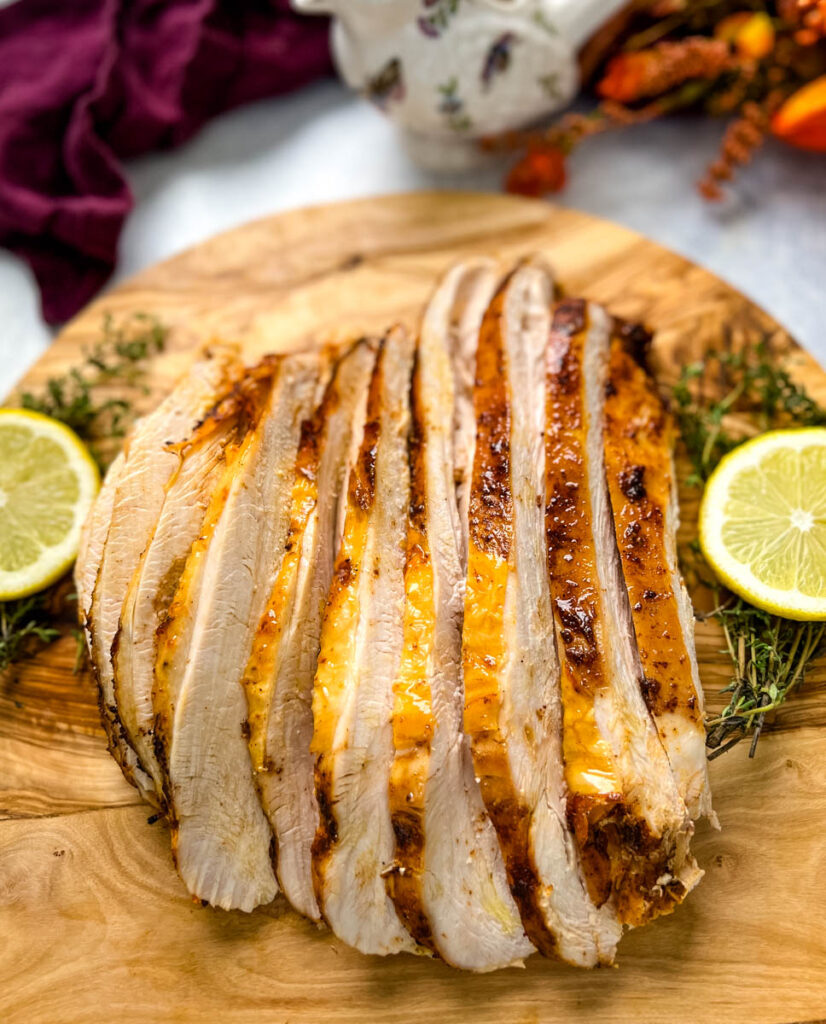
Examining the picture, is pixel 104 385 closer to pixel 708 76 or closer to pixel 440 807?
pixel 440 807

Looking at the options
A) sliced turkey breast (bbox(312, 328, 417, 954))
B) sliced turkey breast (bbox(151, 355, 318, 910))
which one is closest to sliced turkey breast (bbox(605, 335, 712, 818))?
sliced turkey breast (bbox(312, 328, 417, 954))

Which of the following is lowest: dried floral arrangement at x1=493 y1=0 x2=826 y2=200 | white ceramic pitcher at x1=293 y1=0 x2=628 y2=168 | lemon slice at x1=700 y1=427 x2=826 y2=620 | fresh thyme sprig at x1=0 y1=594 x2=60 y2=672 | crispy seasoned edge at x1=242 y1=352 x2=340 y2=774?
lemon slice at x1=700 y1=427 x2=826 y2=620

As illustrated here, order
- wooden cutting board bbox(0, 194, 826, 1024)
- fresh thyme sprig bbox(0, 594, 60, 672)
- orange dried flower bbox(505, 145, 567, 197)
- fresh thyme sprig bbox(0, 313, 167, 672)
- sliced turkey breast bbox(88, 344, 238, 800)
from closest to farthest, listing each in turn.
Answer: wooden cutting board bbox(0, 194, 826, 1024) < sliced turkey breast bbox(88, 344, 238, 800) < fresh thyme sprig bbox(0, 594, 60, 672) < fresh thyme sprig bbox(0, 313, 167, 672) < orange dried flower bbox(505, 145, 567, 197)

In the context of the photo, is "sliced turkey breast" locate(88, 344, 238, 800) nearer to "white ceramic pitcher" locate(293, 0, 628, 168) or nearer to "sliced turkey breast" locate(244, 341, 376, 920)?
"sliced turkey breast" locate(244, 341, 376, 920)

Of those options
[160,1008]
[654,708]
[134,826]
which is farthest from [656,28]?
[160,1008]

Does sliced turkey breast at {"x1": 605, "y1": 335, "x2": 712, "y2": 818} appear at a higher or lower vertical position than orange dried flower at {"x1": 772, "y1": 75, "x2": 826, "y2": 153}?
lower

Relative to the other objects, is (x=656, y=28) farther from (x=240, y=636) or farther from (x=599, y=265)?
(x=240, y=636)

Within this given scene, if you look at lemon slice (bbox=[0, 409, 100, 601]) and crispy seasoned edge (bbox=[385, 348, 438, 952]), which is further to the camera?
lemon slice (bbox=[0, 409, 100, 601])
